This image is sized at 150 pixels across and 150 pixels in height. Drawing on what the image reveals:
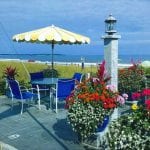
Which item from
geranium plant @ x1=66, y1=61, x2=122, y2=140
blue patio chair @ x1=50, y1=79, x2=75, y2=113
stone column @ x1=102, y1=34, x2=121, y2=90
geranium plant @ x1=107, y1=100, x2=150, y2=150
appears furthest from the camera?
blue patio chair @ x1=50, y1=79, x2=75, y2=113

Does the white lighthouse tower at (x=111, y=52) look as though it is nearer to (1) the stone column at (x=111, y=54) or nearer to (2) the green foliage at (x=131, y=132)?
(1) the stone column at (x=111, y=54)

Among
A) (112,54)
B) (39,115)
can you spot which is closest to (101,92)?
(112,54)

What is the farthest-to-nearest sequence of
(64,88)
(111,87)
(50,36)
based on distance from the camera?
(50,36) → (64,88) → (111,87)

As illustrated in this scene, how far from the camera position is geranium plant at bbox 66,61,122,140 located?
8.16 meters

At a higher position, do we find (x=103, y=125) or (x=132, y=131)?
(x=132, y=131)

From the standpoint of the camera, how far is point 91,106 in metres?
8.18

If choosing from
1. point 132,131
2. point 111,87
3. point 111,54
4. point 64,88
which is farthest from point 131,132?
point 64,88

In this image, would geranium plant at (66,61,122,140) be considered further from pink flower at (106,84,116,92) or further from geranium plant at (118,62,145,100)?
geranium plant at (118,62,145,100)

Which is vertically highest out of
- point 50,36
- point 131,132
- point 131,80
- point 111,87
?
point 50,36

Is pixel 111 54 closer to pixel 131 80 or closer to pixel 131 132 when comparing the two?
pixel 131 132

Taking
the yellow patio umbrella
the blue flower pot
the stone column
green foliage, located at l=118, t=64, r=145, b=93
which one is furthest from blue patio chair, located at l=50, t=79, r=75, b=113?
the blue flower pot

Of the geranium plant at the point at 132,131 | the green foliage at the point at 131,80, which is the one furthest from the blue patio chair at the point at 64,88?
the geranium plant at the point at 132,131

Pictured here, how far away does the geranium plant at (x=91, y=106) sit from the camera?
816 centimetres

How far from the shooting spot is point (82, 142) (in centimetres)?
843
